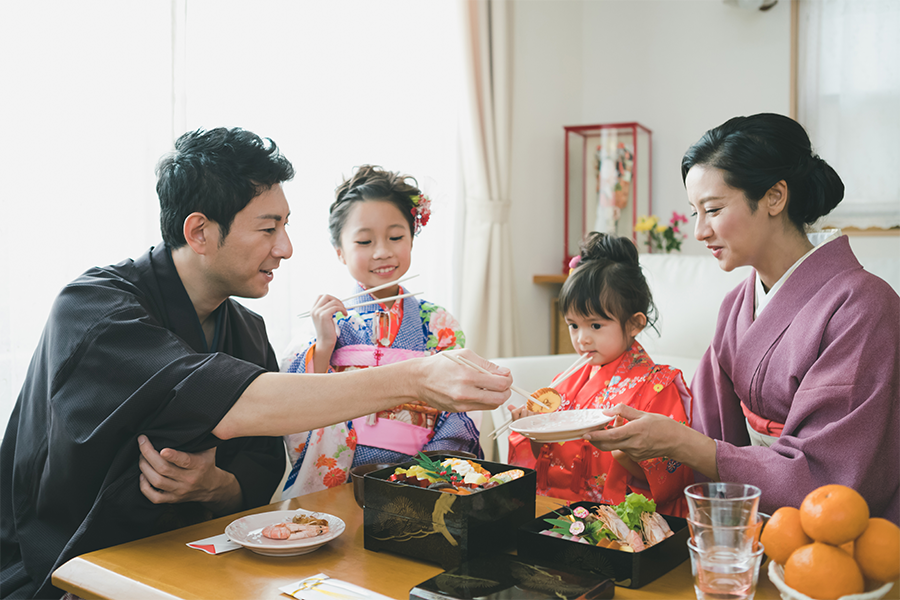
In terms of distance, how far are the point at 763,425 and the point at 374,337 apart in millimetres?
980

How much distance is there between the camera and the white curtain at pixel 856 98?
3.20 m

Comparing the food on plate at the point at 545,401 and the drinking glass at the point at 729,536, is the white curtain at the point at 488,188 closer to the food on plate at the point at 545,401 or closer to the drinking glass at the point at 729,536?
the food on plate at the point at 545,401

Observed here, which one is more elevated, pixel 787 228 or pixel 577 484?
pixel 787 228

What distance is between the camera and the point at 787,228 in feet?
4.85

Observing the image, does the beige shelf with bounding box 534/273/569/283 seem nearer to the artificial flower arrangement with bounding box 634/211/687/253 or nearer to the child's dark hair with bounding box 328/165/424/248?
the artificial flower arrangement with bounding box 634/211/687/253

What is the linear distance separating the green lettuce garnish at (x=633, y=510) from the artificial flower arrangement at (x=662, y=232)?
8.54 feet

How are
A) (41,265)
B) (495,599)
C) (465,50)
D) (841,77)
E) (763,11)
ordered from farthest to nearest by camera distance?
1. (763,11)
2. (841,77)
3. (465,50)
4. (41,265)
5. (495,599)

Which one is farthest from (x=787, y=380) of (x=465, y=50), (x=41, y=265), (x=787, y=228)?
(x=465, y=50)

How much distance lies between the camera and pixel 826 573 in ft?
2.53

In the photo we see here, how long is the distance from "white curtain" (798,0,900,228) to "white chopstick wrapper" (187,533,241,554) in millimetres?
3158

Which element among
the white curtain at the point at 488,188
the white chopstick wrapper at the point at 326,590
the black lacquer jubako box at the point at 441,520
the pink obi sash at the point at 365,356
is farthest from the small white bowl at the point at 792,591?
the white curtain at the point at 488,188

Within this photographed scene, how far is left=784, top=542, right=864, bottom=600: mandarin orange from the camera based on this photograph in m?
0.77

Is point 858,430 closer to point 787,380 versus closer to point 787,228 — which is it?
point 787,380

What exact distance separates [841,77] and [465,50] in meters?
1.81
